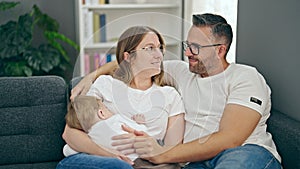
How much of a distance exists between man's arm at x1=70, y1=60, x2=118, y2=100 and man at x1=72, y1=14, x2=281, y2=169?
0.01m

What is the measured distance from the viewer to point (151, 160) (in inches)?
75.5

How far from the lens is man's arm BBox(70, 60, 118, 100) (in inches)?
75.4

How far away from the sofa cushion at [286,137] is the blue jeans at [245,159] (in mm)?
90

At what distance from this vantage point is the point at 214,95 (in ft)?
6.76

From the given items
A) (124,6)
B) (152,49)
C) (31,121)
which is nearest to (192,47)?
(152,49)

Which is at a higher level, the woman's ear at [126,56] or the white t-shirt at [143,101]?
the woman's ear at [126,56]

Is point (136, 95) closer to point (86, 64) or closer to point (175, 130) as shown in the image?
point (175, 130)

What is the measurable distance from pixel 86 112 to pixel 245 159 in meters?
0.62

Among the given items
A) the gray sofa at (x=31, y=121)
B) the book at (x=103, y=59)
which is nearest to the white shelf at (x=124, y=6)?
the gray sofa at (x=31, y=121)

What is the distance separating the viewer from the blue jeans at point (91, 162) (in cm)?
180

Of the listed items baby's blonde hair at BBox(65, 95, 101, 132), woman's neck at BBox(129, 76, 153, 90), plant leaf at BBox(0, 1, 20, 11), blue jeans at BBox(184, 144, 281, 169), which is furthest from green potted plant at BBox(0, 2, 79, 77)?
blue jeans at BBox(184, 144, 281, 169)

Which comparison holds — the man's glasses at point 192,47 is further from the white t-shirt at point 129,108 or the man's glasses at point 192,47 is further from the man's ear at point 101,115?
the man's ear at point 101,115

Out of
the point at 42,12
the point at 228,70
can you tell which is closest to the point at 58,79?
the point at 228,70

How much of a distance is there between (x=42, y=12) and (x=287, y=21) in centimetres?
238
